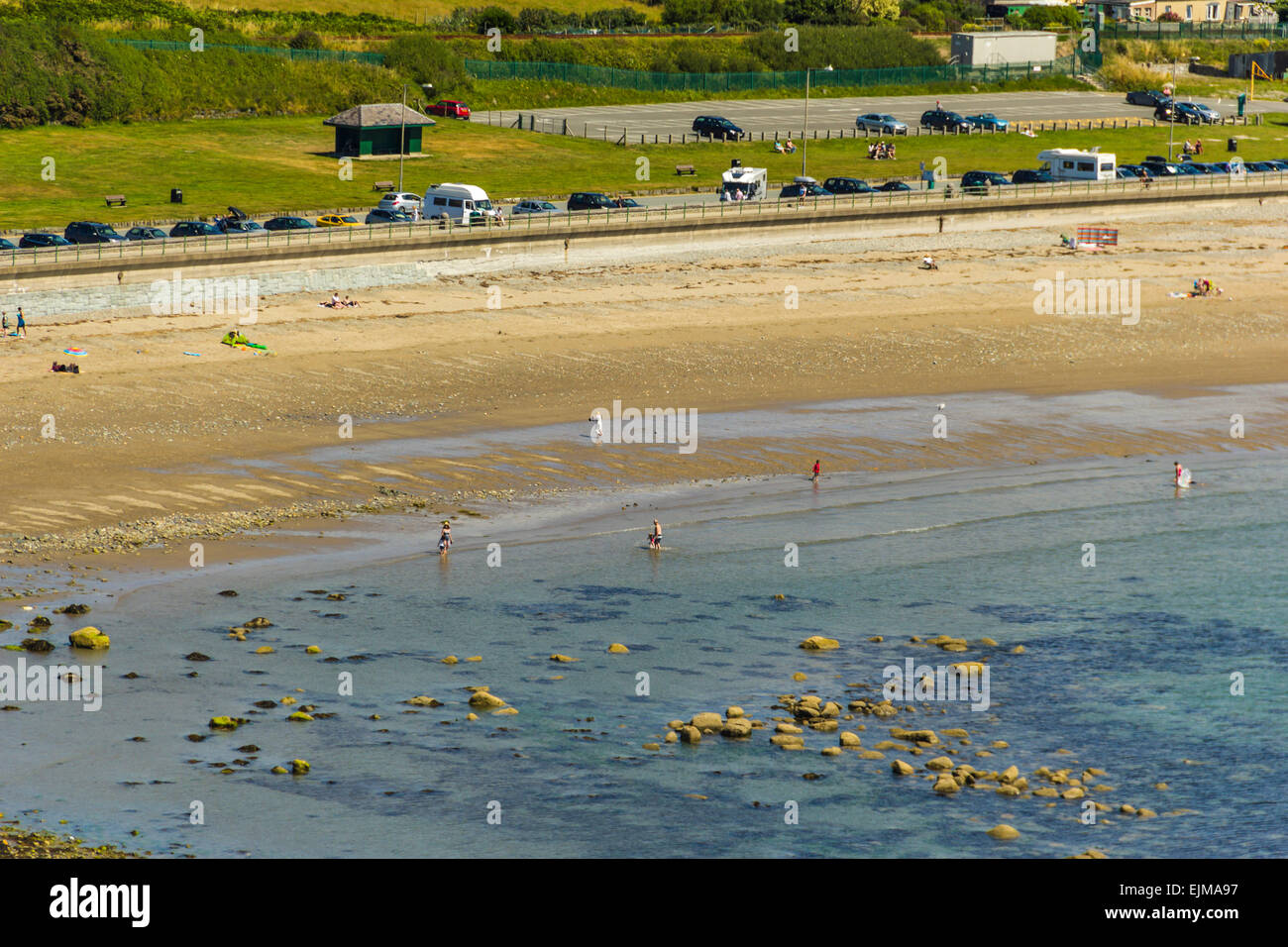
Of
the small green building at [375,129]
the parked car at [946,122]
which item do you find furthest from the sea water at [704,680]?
the parked car at [946,122]

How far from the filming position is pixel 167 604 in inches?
1469

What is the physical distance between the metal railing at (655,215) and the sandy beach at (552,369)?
74.7 inches

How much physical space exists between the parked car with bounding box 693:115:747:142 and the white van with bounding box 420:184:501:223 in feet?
104

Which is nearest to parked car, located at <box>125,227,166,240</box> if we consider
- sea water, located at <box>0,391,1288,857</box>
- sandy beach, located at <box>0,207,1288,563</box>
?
sandy beach, located at <box>0,207,1288,563</box>

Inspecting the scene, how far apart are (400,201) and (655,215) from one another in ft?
38.5

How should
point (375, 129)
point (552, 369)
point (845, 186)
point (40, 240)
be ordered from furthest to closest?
point (375, 129) → point (845, 186) → point (40, 240) → point (552, 369)

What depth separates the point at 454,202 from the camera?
7544cm

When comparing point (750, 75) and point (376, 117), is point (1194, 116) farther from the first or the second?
point (376, 117)

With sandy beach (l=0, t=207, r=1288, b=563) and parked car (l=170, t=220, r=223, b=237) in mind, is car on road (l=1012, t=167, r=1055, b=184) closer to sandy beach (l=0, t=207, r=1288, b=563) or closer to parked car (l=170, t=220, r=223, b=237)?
sandy beach (l=0, t=207, r=1288, b=563)

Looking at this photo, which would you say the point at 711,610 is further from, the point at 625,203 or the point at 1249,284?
the point at 1249,284

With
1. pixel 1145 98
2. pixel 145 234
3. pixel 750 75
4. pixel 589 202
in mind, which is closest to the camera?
pixel 145 234

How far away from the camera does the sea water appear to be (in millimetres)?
28578

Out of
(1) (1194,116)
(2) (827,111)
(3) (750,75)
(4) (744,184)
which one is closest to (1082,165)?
(4) (744,184)

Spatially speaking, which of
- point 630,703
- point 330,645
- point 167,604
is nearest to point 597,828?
point 630,703
